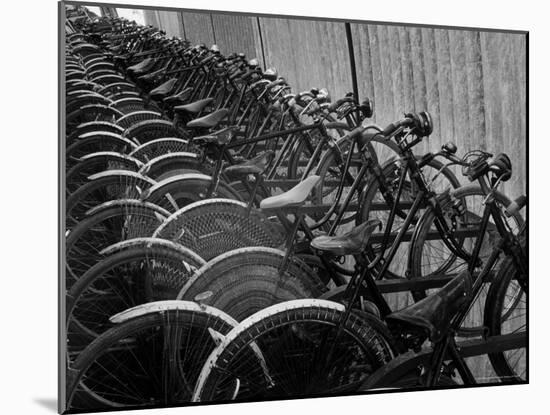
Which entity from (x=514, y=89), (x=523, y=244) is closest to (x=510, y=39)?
(x=514, y=89)

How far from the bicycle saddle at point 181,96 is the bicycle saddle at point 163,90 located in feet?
0.15

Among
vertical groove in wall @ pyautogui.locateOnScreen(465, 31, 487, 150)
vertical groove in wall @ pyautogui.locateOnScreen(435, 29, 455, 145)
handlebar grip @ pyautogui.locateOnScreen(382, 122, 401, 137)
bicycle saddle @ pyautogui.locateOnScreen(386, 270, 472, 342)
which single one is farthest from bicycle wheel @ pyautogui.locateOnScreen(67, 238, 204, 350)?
vertical groove in wall @ pyautogui.locateOnScreen(465, 31, 487, 150)

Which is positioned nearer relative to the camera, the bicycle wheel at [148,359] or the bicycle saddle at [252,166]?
the bicycle wheel at [148,359]

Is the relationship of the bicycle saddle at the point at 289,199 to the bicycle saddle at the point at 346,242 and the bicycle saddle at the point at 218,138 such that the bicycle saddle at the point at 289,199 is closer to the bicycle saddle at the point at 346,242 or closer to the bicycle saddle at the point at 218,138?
the bicycle saddle at the point at 346,242

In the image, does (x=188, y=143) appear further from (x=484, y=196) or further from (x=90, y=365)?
(x=484, y=196)

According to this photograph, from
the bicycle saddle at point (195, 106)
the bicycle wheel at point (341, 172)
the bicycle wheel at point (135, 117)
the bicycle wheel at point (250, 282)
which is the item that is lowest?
the bicycle wheel at point (250, 282)

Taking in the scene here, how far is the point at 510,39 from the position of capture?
3729mm

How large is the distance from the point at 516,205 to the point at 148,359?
1.65m

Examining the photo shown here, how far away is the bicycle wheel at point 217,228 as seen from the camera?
3275mm

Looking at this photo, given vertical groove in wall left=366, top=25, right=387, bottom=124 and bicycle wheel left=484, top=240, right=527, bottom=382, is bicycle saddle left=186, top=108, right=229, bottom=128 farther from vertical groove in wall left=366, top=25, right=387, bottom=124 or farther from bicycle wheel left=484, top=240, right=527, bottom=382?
bicycle wheel left=484, top=240, right=527, bottom=382

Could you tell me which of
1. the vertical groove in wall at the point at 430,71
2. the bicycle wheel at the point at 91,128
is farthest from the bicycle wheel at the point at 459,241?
the bicycle wheel at the point at 91,128

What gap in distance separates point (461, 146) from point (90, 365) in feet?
5.64

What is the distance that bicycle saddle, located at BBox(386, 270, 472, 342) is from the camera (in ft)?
10.7

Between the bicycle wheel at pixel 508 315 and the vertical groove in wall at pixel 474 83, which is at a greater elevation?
the vertical groove in wall at pixel 474 83
